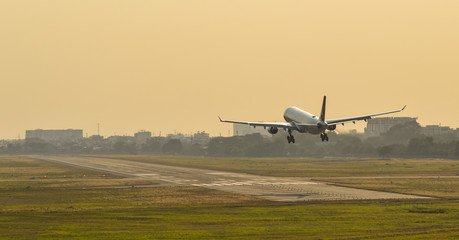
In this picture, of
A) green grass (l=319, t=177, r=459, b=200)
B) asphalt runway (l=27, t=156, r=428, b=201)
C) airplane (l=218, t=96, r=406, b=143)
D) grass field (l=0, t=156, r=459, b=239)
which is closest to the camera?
grass field (l=0, t=156, r=459, b=239)

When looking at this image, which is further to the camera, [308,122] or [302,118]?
[302,118]

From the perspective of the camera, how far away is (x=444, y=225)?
74.0m

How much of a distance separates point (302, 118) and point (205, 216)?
30634 millimetres

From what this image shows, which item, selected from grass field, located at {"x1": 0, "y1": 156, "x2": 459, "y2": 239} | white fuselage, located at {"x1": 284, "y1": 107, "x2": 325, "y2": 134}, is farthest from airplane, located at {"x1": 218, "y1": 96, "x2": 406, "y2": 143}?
grass field, located at {"x1": 0, "y1": 156, "x2": 459, "y2": 239}

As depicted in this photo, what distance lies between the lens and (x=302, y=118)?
4193 inches

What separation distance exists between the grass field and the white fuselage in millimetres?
11465

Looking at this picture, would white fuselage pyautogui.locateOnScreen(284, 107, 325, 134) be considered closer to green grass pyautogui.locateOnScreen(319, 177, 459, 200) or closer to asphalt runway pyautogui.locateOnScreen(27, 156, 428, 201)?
asphalt runway pyautogui.locateOnScreen(27, 156, 428, 201)

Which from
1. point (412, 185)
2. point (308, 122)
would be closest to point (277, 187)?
point (308, 122)

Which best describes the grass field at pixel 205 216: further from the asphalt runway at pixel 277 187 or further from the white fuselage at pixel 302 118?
the white fuselage at pixel 302 118

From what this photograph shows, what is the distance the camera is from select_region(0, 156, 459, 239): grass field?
67931 millimetres

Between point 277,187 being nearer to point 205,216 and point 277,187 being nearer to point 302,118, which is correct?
point 302,118

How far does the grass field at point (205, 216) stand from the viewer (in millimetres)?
67931

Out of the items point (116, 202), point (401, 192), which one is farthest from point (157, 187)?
point (401, 192)

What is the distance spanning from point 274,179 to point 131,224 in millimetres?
72655
